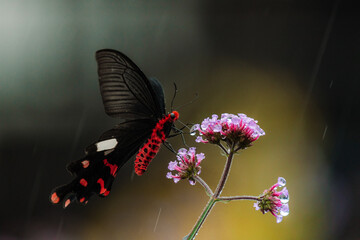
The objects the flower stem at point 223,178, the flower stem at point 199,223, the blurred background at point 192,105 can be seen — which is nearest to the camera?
the flower stem at point 199,223

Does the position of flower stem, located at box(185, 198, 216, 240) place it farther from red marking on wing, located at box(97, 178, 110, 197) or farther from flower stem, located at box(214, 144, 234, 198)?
red marking on wing, located at box(97, 178, 110, 197)

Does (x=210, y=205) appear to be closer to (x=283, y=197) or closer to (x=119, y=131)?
(x=283, y=197)

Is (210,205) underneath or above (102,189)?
above

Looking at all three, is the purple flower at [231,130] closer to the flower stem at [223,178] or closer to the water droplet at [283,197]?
the flower stem at [223,178]

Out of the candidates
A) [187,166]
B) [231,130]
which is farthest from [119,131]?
[231,130]

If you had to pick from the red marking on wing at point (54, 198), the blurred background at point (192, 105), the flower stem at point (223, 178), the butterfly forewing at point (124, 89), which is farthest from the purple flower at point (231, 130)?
the blurred background at point (192, 105)

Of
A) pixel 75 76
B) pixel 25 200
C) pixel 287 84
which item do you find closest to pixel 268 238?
pixel 287 84
